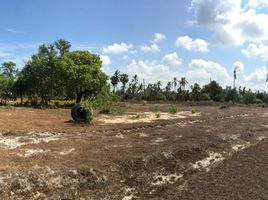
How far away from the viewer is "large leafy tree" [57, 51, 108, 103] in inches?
2643

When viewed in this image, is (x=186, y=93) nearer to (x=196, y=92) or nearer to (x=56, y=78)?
(x=196, y=92)

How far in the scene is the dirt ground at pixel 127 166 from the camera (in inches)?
606

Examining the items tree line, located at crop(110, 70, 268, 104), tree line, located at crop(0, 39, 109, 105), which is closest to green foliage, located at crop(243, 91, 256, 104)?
tree line, located at crop(110, 70, 268, 104)

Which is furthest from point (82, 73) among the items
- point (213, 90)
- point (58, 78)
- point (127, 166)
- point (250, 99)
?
point (213, 90)

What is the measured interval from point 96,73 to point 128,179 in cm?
5399

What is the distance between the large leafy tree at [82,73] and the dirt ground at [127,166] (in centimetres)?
3805

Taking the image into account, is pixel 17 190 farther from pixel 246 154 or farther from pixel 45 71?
pixel 45 71

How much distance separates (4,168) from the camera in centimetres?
1652

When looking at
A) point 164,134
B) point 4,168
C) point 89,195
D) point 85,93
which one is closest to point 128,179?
point 89,195

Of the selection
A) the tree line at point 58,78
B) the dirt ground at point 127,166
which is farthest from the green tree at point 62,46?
the dirt ground at point 127,166

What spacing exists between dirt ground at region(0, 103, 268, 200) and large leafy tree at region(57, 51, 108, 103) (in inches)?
1498

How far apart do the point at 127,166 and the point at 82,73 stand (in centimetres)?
5036

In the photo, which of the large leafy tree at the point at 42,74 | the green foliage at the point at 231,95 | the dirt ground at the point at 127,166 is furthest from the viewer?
the green foliage at the point at 231,95

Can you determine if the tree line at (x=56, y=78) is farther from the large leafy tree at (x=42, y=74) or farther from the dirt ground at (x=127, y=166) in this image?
the dirt ground at (x=127, y=166)
